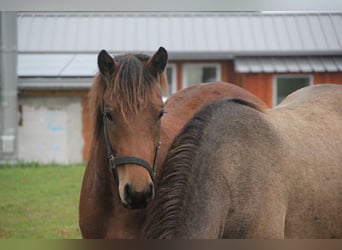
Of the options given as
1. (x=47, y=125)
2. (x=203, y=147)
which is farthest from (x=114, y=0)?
(x=203, y=147)

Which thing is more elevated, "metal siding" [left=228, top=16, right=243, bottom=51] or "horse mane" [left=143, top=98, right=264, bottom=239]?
"metal siding" [left=228, top=16, right=243, bottom=51]

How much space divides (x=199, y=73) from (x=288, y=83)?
→ 1.76 ft

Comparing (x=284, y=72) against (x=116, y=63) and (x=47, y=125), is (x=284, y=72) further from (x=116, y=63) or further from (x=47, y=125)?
(x=47, y=125)

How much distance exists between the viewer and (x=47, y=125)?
3.00 m

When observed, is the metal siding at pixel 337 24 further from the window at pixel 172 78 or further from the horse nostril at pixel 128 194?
the horse nostril at pixel 128 194

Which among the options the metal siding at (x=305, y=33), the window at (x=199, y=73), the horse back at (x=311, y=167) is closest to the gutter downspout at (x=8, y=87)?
the window at (x=199, y=73)

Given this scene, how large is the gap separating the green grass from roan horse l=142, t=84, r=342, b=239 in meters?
0.99

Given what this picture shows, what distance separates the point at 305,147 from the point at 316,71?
2.57 feet

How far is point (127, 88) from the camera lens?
6.79 feet

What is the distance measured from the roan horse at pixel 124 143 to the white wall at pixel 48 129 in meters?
0.62

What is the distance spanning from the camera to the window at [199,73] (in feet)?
9.73

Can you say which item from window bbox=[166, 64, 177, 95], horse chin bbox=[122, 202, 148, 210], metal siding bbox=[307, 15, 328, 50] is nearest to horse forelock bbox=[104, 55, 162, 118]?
horse chin bbox=[122, 202, 148, 210]

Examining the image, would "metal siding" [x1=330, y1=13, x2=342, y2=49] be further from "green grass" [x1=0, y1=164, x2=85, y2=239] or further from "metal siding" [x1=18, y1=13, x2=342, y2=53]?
"green grass" [x1=0, y1=164, x2=85, y2=239]

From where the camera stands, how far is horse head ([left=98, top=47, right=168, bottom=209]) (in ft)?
6.50
